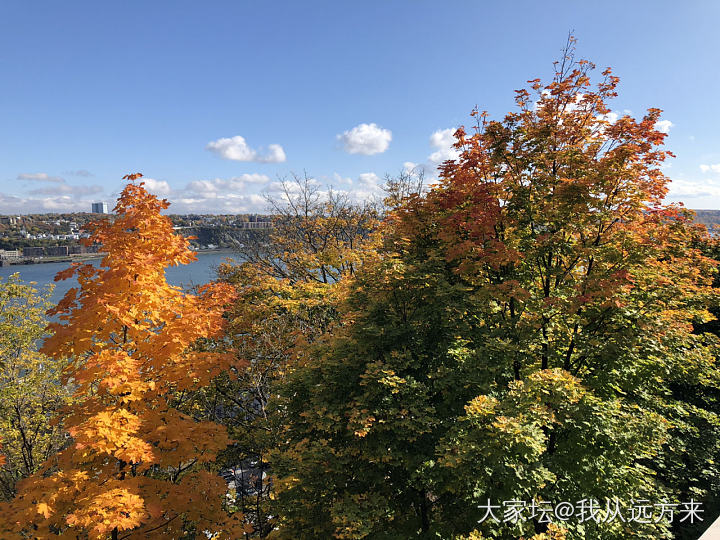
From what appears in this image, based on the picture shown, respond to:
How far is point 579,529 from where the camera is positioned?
19.9 ft

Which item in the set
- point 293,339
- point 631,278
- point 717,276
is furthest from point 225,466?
point 717,276

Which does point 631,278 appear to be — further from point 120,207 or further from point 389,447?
point 120,207

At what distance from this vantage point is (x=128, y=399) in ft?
19.2

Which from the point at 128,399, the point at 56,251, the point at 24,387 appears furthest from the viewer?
the point at 56,251

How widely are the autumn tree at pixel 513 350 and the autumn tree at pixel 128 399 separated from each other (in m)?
1.79

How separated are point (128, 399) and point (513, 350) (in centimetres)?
636

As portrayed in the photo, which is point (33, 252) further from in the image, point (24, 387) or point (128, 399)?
point (128, 399)

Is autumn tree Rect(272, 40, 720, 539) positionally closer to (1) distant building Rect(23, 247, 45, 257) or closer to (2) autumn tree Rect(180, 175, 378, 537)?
(2) autumn tree Rect(180, 175, 378, 537)

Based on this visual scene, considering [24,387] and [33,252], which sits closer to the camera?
[24,387]

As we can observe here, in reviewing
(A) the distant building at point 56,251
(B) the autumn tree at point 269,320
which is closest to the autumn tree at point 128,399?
(B) the autumn tree at point 269,320

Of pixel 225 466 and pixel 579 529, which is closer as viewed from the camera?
pixel 579 529

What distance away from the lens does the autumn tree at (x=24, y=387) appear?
12.6 metres

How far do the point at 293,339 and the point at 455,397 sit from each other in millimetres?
6665

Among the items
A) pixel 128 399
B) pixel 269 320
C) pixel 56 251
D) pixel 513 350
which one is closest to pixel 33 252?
pixel 56 251
